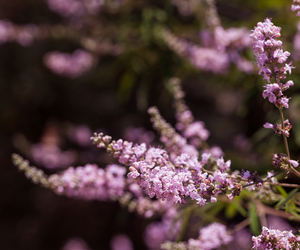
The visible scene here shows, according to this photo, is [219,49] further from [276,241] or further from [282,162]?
[276,241]

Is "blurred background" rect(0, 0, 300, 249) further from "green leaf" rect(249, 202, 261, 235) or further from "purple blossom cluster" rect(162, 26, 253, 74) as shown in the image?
"green leaf" rect(249, 202, 261, 235)

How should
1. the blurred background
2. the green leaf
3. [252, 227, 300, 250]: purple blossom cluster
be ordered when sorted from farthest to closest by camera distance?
the blurred background
the green leaf
[252, 227, 300, 250]: purple blossom cluster

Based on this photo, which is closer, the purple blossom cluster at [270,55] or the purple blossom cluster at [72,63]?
the purple blossom cluster at [270,55]

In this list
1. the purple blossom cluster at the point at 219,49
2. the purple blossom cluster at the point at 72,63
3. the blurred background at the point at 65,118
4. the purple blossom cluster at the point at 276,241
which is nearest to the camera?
the purple blossom cluster at the point at 276,241

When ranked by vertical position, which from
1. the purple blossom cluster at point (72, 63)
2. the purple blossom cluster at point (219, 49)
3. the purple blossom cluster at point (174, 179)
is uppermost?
the purple blossom cluster at point (72, 63)

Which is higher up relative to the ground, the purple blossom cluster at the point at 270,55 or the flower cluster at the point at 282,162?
the purple blossom cluster at the point at 270,55

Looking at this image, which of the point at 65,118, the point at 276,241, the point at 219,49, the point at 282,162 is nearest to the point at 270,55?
the point at 282,162

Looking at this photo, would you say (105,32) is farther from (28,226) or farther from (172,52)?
(28,226)

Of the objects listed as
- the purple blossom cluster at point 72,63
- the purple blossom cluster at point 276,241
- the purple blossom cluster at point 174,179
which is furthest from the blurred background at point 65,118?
the purple blossom cluster at point 276,241

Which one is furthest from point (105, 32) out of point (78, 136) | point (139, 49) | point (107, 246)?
point (107, 246)

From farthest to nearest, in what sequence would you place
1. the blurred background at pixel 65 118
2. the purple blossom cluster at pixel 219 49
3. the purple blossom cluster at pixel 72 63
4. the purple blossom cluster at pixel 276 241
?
the blurred background at pixel 65 118, the purple blossom cluster at pixel 72 63, the purple blossom cluster at pixel 219 49, the purple blossom cluster at pixel 276 241

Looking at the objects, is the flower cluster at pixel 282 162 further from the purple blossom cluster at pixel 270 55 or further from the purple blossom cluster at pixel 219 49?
the purple blossom cluster at pixel 219 49

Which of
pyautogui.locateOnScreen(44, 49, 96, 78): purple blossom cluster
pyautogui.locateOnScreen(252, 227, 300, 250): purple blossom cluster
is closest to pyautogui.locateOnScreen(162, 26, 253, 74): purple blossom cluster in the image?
pyautogui.locateOnScreen(44, 49, 96, 78): purple blossom cluster
